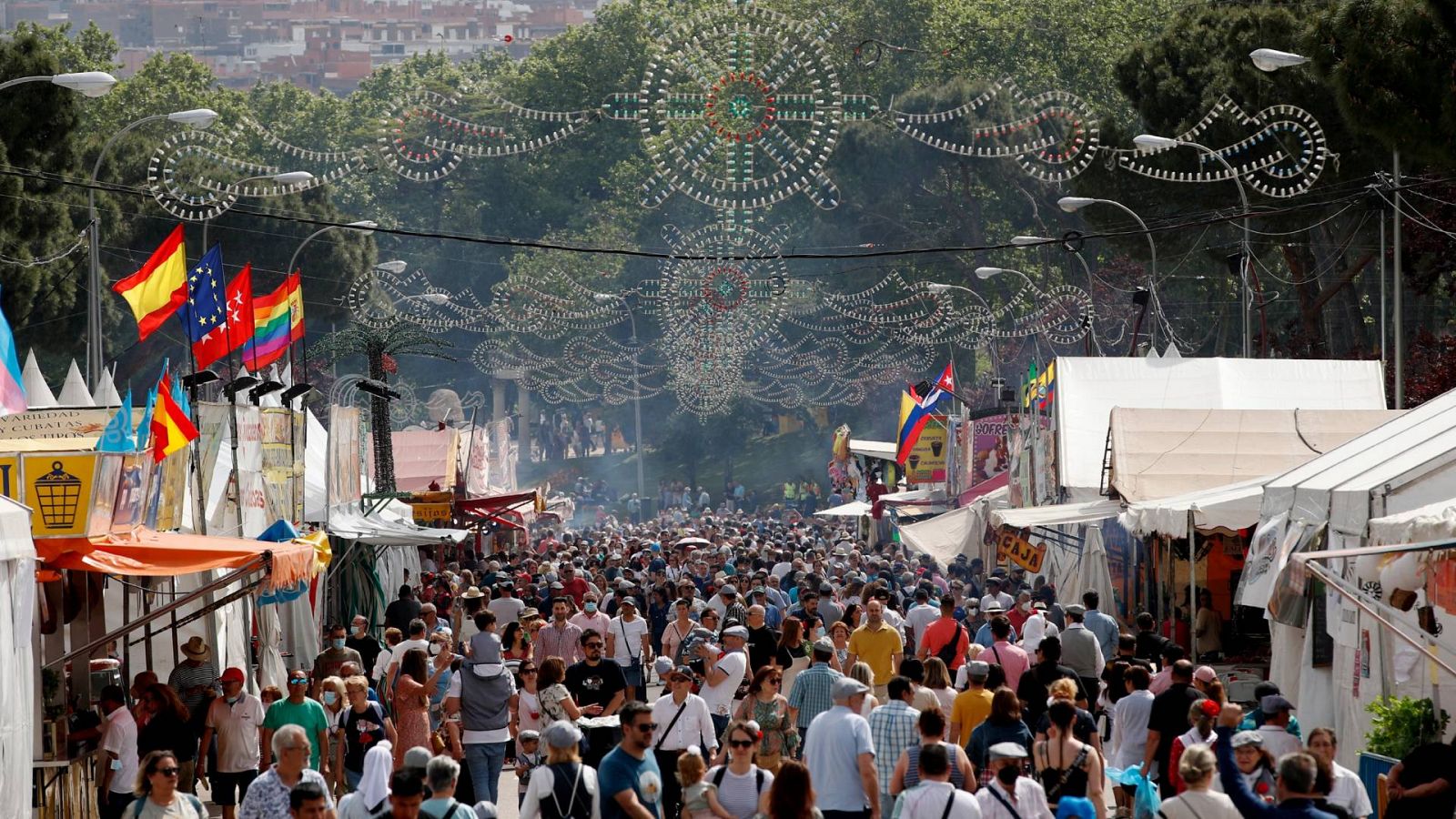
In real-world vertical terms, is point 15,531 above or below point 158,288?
below

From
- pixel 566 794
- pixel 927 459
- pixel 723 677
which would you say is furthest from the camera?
pixel 927 459

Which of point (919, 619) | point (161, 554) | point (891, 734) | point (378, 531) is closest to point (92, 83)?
point (161, 554)

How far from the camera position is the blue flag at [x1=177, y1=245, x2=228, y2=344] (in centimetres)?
1962

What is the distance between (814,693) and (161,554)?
5.02m

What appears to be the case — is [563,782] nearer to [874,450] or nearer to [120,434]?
[120,434]

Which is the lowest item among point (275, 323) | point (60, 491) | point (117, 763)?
→ point (117, 763)

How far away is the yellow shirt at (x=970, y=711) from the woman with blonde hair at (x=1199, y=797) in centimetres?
301

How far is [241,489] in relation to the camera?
2038 centimetres

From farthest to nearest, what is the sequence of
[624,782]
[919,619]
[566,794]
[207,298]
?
[207,298], [919,619], [624,782], [566,794]

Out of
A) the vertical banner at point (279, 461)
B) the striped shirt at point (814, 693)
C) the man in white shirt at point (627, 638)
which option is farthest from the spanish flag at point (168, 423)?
the striped shirt at point (814, 693)

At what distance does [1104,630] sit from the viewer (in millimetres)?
17594

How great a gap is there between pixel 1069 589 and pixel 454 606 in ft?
26.3

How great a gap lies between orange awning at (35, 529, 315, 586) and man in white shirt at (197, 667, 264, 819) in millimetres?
1047

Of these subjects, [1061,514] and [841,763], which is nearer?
[841,763]
